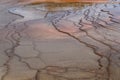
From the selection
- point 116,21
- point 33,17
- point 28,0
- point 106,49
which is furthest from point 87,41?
point 28,0

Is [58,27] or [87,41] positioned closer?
[87,41]

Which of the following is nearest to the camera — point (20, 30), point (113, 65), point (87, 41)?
point (113, 65)

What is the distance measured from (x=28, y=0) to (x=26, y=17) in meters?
2.92

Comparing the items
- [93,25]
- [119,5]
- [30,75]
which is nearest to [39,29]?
[93,25]

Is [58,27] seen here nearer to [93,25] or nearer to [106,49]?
[93,25]

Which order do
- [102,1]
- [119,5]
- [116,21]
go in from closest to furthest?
[116,21] → [119,5] → [102,1]

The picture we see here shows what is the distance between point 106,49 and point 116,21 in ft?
6.48

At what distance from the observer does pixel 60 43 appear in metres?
5.11

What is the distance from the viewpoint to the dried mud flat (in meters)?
3.84

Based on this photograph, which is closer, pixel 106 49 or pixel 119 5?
pixel 106 49

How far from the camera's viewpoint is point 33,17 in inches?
287

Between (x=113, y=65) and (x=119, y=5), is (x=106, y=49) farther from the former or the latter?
(x=119, y=5)

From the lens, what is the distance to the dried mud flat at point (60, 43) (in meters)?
3.84

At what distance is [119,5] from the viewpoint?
870 cm
